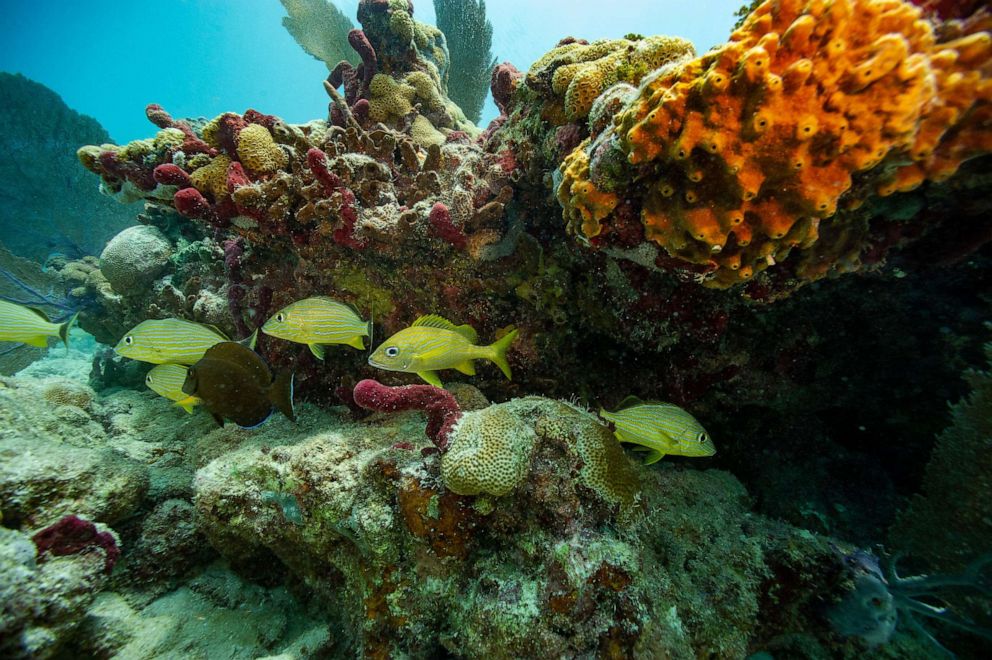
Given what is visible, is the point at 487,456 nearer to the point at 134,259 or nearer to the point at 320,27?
the point at 134,259

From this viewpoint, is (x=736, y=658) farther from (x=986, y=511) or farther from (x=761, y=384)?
(x=986, y=511)

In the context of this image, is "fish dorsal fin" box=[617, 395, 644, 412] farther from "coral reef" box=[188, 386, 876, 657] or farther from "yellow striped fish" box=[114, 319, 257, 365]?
"yellow striped fish" box=[114, 319, 257, 365]

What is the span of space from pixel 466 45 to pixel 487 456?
11129 millimetres

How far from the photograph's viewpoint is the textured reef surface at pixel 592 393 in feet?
5.76

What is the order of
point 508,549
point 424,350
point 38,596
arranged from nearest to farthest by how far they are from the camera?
point 38,596 → point 508,549 → point 424,350

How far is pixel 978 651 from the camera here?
97.6 inches

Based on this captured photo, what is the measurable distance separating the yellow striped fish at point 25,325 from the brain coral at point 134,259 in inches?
111

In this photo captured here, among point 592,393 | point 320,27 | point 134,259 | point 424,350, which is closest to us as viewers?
point 424,350

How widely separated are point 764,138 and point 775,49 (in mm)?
352

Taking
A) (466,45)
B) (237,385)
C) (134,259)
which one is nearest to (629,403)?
(237,385)

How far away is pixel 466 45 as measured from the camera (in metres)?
9.96

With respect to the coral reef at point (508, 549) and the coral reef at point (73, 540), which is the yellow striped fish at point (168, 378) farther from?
the coral reef at point (73, 540)

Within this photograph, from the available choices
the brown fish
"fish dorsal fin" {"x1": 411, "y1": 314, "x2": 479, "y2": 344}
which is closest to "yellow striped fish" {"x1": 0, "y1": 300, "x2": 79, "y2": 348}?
the brown fish

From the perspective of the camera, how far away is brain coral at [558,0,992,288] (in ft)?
5.01
